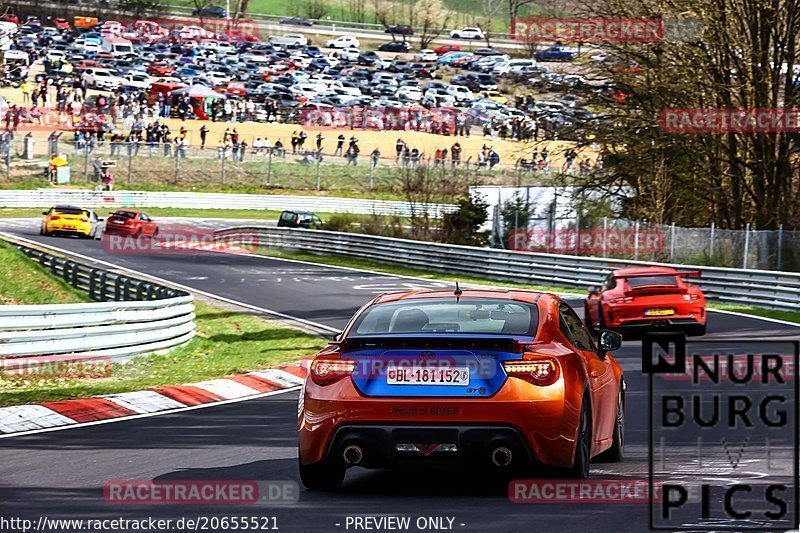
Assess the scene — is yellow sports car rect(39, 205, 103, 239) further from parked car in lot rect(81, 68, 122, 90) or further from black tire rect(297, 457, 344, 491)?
black tire rect(297, 457, 344, 491)

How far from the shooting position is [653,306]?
72.9 feet

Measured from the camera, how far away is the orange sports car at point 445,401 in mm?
7820

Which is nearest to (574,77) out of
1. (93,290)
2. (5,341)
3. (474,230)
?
(474,230)

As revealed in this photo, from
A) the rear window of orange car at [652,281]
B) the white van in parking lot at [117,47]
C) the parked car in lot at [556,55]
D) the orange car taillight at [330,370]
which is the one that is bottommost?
the rear window of orange car at [652,281]

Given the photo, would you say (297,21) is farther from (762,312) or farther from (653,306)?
(653,306)

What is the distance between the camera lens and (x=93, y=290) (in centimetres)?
2883

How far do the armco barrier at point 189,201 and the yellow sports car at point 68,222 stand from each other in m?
11.8

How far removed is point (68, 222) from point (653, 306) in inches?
1214

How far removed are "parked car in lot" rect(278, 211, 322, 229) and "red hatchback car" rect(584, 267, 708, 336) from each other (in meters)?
29.6

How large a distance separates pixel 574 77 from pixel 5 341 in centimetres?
2625

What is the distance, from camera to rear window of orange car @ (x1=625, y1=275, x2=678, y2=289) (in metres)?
22.5

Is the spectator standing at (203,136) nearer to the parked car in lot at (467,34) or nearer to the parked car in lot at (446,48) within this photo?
the parked car in lot at (446,48)

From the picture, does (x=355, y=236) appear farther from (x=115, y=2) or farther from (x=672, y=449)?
(x=115, y=2)

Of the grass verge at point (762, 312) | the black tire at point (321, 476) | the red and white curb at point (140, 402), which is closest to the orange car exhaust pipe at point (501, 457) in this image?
the black tire at point (321, 476)
